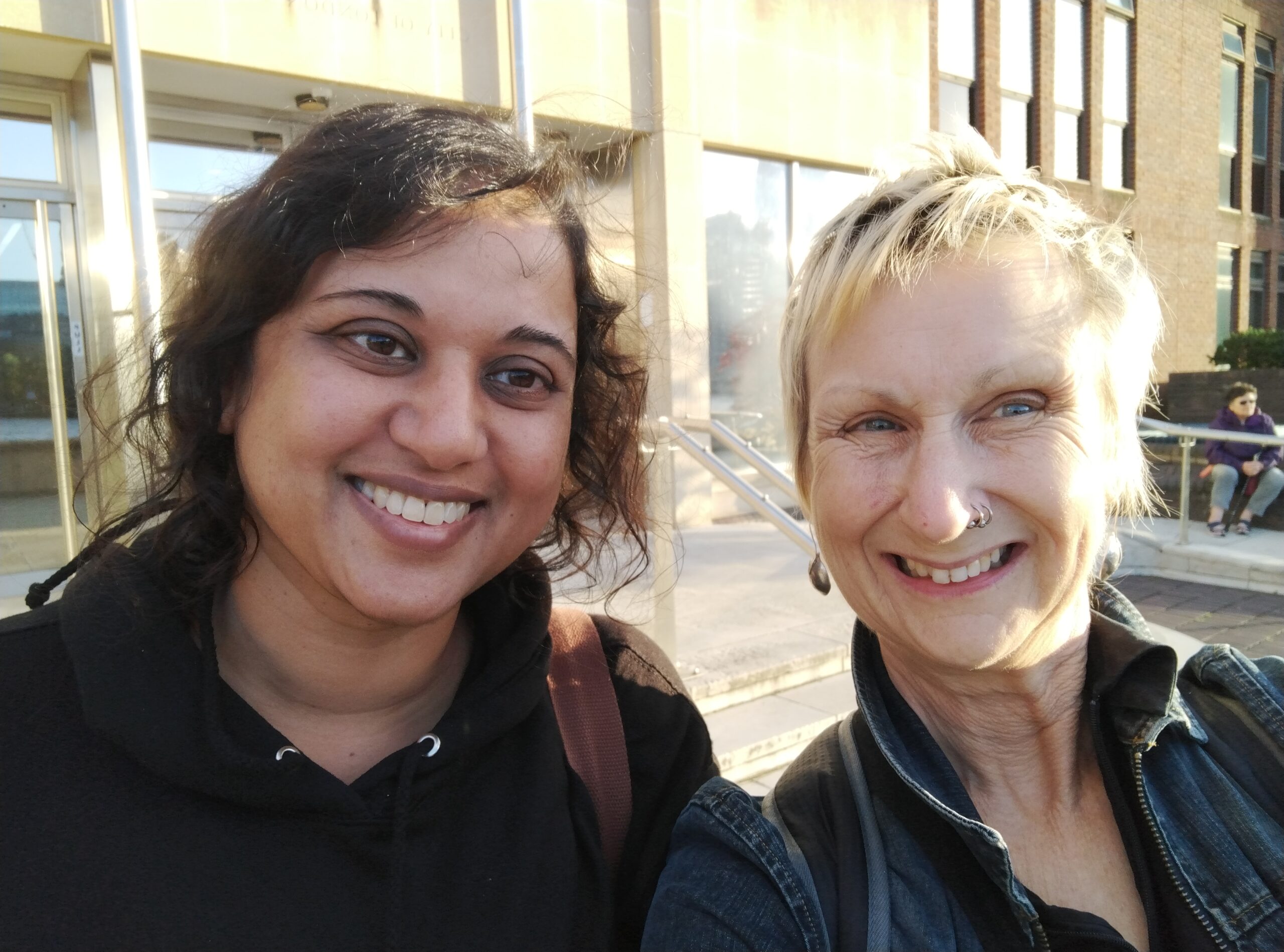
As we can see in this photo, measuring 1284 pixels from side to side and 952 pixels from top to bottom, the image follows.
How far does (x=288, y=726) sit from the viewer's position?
4.59 ft

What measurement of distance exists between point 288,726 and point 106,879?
29cm

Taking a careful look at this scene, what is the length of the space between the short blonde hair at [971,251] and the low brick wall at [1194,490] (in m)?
7.89

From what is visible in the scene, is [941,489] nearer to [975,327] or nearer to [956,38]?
[975,327]

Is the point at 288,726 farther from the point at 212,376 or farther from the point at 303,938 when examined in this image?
the point at 212,376

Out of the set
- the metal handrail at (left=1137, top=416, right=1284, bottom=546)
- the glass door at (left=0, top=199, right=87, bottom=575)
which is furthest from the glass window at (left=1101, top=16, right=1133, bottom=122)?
the glass door at (left=0, top=199, right=87, bottom=575)

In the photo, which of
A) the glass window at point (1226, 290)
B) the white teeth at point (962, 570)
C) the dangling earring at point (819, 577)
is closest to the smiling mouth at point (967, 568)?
the white teeth at point (962, 570)

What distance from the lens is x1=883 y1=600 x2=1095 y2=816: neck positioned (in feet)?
4.70

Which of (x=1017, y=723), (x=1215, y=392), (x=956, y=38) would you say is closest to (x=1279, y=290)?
(x=1215, y=392)

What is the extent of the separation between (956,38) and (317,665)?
44.1 feet

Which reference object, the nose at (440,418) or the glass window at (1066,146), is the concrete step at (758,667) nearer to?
the nose at (440,418)

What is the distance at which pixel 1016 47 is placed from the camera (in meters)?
13.4

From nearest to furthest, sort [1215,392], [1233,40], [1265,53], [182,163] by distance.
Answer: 1. [182,163]
2. [1215,392]
3. [1233,40]
4. [1265,53]

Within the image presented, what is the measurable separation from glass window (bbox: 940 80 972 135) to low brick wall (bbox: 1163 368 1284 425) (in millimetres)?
5209

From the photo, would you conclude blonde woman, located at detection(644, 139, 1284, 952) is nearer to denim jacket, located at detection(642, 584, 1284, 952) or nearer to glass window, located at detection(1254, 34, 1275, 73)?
denim jacket, located at detection(642, 584, 1284, 952)
